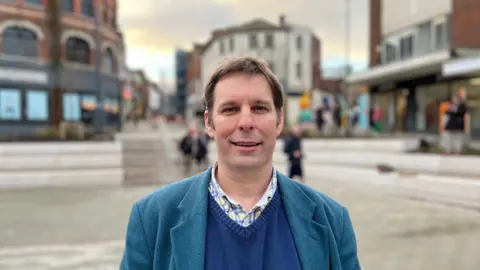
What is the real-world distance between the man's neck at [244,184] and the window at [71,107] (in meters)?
28.4

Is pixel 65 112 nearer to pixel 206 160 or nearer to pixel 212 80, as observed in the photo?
pixel 206 160

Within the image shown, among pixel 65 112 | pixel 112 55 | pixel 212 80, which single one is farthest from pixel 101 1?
pixel 212 80

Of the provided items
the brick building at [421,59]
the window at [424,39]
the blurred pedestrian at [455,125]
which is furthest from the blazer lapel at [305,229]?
the window at [424,39]

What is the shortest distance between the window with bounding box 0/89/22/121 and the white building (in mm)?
23564

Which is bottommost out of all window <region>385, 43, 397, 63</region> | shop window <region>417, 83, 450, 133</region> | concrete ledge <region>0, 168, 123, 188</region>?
concrete ledge <region>0, 168, 123, 188</region>

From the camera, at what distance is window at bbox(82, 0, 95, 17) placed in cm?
2884

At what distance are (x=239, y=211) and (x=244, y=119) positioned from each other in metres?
0.38

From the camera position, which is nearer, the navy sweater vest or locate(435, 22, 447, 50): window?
the navy sweater vest

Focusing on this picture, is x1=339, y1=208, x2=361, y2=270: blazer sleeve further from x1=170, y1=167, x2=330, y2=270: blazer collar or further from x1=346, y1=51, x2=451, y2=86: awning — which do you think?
x1=346, y1=51, x2=451, y2=86: awning

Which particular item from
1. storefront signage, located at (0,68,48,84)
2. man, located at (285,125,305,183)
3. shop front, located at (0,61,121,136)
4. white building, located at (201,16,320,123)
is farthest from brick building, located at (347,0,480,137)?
storefront signage, located at (0,68,48,84)

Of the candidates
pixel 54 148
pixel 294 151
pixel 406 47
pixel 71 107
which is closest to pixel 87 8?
pixel 71 107

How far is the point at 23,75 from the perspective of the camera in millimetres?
25391

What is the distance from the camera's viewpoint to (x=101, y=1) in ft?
98.6

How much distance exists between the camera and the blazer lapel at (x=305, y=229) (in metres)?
1.58
